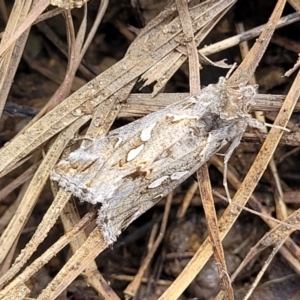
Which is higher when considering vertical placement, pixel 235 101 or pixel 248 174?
pixel 235 101

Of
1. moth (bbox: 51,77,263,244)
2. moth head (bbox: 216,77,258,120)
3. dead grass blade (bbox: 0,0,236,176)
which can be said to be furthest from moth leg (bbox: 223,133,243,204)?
dead grass blade (bbox: 0,0,236,176)

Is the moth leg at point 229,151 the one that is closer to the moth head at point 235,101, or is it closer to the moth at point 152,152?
the moth at point 152,152

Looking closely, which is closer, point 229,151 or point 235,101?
point 235,101

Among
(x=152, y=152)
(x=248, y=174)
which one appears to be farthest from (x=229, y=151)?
(x=152, y=152)

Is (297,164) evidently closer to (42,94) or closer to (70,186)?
(70,186)

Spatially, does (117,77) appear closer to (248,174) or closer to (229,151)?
(229,151)

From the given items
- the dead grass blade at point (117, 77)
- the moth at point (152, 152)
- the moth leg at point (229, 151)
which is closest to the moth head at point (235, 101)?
the moth at point (152, 152)

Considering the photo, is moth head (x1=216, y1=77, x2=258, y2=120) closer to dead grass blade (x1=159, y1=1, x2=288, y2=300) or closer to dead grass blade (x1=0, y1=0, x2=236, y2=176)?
dead grass blade (x1=159, y1=1, x2=288, y2=300)

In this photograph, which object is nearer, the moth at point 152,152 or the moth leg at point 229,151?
the moth at point 152,152

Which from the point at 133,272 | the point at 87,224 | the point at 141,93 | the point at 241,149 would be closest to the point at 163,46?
the point at 141,93
